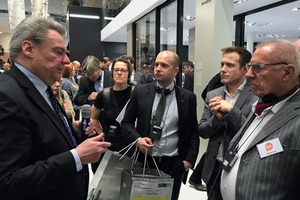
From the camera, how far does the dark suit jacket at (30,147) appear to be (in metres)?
0.93

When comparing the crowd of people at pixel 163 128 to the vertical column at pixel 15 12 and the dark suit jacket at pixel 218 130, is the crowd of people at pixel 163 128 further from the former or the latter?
the vertical column at pixel 15 12

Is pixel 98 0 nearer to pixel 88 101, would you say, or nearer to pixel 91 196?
pixel 88 101

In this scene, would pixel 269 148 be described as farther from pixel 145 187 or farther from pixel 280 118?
pixel 145 187

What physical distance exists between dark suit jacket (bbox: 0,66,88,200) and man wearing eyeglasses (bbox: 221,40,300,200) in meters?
0.81

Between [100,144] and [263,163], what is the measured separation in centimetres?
74

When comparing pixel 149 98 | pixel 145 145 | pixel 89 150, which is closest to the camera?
pixel 89 150

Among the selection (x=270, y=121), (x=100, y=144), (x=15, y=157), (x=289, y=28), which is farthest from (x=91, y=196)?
(x=289, y=28)

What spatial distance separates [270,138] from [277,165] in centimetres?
12

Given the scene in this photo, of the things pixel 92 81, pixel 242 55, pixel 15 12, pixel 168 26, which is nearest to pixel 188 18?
pixel 168 26

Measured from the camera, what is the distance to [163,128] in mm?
1985

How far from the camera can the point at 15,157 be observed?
0.94 metres

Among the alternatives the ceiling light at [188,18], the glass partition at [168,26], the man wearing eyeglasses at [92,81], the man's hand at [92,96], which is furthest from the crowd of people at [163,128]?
the ceiling light at [188,18]

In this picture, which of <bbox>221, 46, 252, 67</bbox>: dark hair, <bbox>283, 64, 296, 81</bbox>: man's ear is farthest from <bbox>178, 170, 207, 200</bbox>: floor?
<bbox>283, 64, 296, 81</bbox>: man's ear

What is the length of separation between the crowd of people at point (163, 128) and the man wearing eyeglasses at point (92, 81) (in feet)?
5.51
